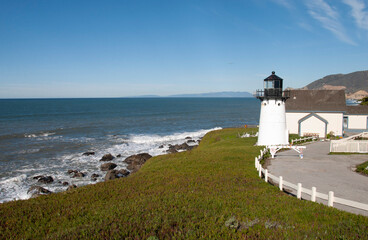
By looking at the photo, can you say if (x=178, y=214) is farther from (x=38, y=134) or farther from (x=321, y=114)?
(x=38, y=134)

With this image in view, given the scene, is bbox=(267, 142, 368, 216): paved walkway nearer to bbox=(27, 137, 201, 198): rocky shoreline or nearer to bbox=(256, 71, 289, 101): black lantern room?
bbox=(256, 71, 289, 101): black lantern room

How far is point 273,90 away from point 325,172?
37.2 ft

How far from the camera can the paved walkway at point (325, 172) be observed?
1179 centimetres

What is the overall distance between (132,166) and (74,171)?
5.93m

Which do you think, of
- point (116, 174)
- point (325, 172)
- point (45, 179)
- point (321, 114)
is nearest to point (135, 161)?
point (116, 174)

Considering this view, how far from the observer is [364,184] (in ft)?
42.2

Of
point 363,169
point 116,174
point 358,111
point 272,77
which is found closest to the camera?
point 363,169

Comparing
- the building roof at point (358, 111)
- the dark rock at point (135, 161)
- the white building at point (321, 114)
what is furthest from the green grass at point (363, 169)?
the building roof at point (358, 111)

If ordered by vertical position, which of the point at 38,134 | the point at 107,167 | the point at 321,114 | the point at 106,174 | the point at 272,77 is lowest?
the point at 107,167

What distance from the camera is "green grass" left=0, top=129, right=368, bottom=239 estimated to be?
7.50 metres

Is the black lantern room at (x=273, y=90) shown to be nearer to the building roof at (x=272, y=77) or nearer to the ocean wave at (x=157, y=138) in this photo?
the building roof at (x=272, y=77)

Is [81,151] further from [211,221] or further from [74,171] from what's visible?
[211,221]

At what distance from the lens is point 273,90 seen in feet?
82.1

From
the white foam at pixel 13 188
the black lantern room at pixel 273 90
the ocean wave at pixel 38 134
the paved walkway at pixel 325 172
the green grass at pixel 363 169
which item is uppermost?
the black lantern room at pixel 273 90
